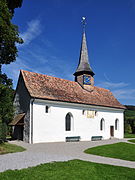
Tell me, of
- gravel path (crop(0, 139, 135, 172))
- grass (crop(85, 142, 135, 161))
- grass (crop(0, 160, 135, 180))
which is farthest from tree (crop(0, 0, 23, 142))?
grass (crop(85, 142, 135, 161))

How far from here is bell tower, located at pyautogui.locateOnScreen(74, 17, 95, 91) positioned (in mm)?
30469

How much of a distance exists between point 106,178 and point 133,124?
40.3 metres

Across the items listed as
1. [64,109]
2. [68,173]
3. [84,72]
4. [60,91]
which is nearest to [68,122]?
Result: [64,109]

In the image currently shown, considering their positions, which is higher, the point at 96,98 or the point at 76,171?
the point at 96,98

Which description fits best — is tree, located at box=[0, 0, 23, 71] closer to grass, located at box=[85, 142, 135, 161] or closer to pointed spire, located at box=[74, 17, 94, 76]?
grass, located at box=[85, 142, 135, 161]

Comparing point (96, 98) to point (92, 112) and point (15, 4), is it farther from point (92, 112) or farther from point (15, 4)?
point (15, 4)

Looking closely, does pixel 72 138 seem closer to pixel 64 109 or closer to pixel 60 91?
pixel 64 109

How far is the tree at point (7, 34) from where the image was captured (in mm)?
14080

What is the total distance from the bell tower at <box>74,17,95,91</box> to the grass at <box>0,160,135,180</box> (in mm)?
21834

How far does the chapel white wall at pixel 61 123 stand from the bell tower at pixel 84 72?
15.9ft

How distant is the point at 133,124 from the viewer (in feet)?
146

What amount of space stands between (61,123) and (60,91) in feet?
15.3

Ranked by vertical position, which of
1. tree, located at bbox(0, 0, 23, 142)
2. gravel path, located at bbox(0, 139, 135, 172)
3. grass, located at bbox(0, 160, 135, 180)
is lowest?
gravel path, located at bbox(0, 139, 135, 172)

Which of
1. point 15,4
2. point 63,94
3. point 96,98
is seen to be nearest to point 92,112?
point 96,98
